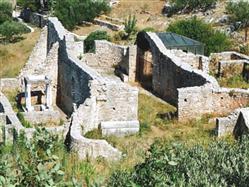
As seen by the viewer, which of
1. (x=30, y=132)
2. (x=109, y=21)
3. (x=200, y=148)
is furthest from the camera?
(x=109, y=21)

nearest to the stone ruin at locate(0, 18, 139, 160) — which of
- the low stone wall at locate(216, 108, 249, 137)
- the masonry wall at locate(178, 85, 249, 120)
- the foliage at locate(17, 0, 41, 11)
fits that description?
the masonry wall at locate(178, 85, 249, 120)

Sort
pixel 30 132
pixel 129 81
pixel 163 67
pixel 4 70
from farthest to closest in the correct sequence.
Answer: pixel 4 70 → pixel 129 81 → pixel 163 67 → pixel 30 132

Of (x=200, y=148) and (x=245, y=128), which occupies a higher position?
(x=200, y=148)

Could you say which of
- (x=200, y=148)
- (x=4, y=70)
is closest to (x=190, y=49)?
(x=4, y=70)

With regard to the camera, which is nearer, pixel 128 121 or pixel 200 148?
pixel 200 148

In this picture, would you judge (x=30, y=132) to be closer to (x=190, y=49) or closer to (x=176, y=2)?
(x=190, y=49)

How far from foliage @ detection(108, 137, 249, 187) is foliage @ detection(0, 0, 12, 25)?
36.7 meters

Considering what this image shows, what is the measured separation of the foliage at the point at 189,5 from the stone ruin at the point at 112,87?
20025 millimetres

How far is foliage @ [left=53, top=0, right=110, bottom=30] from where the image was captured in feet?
150

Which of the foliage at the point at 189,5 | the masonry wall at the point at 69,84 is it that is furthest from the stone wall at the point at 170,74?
the foliage at the point at 189,5

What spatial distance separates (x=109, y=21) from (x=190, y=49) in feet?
66.8

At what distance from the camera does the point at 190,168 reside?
11.9 metres

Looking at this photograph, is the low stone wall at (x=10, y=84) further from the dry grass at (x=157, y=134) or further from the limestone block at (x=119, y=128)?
the limestone block at (x=119, y=128)

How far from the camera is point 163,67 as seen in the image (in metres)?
24.9
